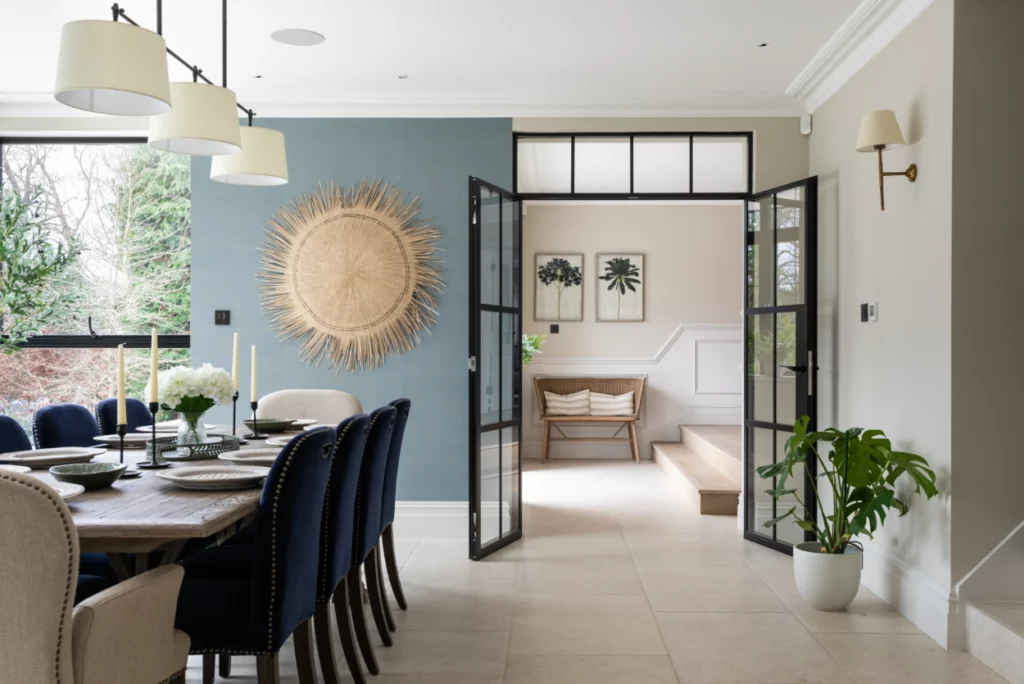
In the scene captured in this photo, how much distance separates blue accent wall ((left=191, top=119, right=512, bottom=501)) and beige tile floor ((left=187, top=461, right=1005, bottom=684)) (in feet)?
2.22

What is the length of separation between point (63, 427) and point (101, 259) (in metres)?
2.20

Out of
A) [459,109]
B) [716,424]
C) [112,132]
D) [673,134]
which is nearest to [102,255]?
[112,132]

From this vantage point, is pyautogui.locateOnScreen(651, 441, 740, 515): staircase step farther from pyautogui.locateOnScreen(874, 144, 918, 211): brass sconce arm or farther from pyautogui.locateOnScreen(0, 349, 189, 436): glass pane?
pyautogui.locateOnScreen(0, 349, 189, 436): glass pane

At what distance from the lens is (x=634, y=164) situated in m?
5.10

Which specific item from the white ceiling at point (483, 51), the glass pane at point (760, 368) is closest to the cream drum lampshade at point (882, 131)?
the white ceiling at point (483, 51)

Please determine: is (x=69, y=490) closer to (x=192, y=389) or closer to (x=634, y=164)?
(x=192, y=389)

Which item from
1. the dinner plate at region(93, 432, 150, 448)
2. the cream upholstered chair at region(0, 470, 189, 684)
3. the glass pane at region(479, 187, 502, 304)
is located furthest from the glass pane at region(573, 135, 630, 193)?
the cream upholstered chair at region(0, 470, 189, 684)

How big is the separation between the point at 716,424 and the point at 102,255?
5784mm

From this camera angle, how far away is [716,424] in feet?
28.1

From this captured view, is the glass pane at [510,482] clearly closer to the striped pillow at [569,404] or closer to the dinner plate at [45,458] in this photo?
the dinner plate at [45,458]

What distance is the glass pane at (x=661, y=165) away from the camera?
500 cm

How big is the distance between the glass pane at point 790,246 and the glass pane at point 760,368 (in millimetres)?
224

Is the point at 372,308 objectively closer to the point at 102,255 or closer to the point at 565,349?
the point at 102,255

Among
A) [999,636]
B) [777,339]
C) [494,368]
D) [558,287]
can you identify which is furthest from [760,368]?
[558,287]
